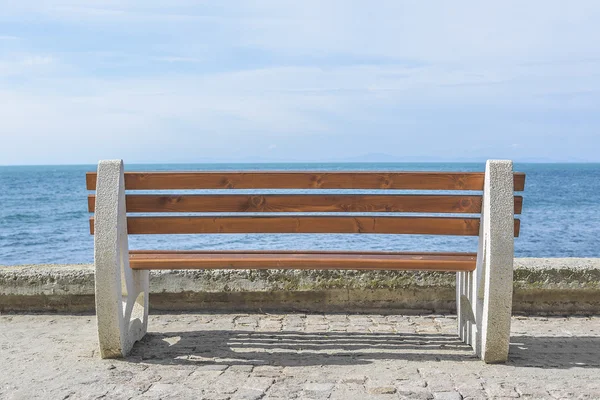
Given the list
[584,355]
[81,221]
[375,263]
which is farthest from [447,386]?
[81,221]

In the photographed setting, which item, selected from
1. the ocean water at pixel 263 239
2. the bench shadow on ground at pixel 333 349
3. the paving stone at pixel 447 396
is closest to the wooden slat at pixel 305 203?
the bench shadow on ground at pixel 333 349

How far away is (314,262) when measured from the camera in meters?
4.28

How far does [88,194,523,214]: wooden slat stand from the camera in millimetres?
4172

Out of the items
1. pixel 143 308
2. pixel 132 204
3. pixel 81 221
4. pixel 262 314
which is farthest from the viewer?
pixel 81 221

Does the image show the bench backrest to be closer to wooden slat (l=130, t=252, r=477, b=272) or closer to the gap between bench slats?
the gap between bench slats

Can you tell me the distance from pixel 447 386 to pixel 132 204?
220 cm

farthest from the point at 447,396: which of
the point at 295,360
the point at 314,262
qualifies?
the point at 314,262

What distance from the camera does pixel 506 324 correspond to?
4.02 metres

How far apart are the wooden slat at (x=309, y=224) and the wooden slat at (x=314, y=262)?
193 mm

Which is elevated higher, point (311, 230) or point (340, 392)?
point (311, 230)

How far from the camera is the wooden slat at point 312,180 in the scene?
13.7 feet

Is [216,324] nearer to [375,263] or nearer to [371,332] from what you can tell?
[371,332]

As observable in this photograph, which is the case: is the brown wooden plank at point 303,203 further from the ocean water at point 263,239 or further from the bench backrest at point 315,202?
the ocean water at point 263,239

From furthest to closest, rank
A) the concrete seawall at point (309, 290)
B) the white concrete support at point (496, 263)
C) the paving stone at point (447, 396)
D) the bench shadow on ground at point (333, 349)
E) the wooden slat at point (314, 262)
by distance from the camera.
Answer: the concrete seawall at point (309, 290) < the wooden slat at point (314, 262) < the bench shadow on ground at point (333, 349) < the white concrete support at point (496, 263) < the paving stone at point (447, 396)
